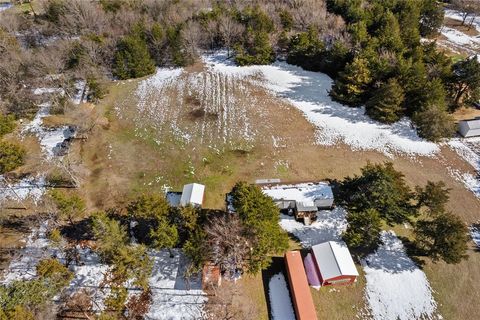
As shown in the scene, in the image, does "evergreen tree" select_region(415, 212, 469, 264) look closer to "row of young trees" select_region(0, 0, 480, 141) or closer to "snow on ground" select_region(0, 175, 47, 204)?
"row of young trees" select_region(0, 0, 480, 141)

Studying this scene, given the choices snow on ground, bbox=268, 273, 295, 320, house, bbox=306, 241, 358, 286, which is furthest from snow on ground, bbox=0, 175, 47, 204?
house, bbox=306, 241, 358, 286

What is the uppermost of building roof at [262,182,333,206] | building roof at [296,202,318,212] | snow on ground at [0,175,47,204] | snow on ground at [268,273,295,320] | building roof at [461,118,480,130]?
building roof at [461,118,480,130]

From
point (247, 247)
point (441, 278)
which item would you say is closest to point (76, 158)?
point (247, 247)

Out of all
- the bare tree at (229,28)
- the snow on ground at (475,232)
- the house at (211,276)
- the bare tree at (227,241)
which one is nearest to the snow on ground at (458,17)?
the bare tree at (229,28)

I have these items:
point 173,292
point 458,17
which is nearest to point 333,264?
point 173,292

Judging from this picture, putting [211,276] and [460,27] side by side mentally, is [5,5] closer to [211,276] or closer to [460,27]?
[211,276]

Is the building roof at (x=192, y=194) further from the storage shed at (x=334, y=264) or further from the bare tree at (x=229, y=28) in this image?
the bare tree at (x=229, y=28)

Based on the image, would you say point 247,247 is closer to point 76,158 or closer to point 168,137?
point 168,137

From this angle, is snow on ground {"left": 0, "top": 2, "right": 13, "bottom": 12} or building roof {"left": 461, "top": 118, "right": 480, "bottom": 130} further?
snow on ground {"left": 0, "top": 2, "right": 13, "bottom": 12}
